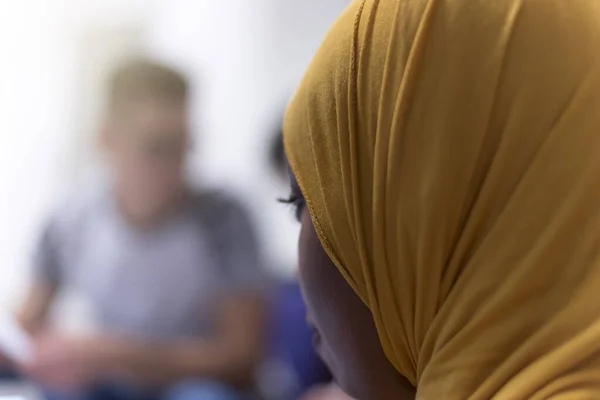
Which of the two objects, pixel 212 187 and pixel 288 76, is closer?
pixel 212 187

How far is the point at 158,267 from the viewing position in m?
1.39

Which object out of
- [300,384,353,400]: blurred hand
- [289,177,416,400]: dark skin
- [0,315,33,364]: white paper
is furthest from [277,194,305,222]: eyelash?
[0,315,33,364]: white paper

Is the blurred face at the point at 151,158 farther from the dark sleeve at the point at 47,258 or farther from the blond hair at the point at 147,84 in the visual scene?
the dark sleeve at the point at 47,258

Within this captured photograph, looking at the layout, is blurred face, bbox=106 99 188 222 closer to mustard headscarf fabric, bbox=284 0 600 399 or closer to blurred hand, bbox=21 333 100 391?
blurred hand, bbox=21 333 100 391

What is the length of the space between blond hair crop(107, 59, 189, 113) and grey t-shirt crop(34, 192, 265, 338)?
0.22 m

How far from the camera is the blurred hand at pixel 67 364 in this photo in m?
1.33

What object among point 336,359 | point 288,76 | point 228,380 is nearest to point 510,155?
point 336,359

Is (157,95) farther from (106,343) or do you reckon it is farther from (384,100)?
(384,100)

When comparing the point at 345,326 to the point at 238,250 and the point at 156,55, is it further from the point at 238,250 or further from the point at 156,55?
the point at 156,55

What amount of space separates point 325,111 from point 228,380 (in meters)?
1.05

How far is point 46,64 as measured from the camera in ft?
5.57

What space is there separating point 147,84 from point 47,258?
0.45 meters

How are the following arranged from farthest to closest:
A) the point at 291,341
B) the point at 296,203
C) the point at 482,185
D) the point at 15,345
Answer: the point at 291,341 < the point at 15,345 < the point at 296,203 < the point at 482,185

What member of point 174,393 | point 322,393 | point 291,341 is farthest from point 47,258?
point 322,393
